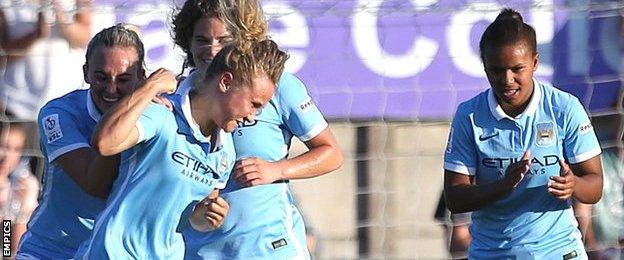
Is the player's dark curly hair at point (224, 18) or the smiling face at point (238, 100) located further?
the player's dark curly hair at point (224, 18)

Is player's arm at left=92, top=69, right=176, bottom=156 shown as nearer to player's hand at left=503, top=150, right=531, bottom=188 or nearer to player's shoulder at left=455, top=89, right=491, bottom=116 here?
player's hand at left=503, top=150, right=531, bottom=188

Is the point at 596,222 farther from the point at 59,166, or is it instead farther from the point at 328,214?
the point at 59,166

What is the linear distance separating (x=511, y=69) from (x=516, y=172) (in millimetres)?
363

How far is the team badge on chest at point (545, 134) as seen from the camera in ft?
16.1

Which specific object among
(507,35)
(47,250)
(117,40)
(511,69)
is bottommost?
(47,250)

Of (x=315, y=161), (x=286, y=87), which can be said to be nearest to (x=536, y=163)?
(x=315, y=161)

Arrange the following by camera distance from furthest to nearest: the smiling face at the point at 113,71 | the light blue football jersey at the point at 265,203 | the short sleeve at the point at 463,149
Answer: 1. the short sleeve at the point at 463,149
2. the light blue football jersey at the point at 265,203
3. the smiling face at the point at 113,71

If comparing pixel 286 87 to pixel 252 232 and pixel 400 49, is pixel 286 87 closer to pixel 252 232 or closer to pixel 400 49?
Result: pixel 252 232

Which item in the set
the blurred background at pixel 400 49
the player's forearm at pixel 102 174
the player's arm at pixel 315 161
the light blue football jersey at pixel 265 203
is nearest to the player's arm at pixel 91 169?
the player's forearm at pixel 102 174

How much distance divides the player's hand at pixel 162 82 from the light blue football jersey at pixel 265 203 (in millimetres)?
679

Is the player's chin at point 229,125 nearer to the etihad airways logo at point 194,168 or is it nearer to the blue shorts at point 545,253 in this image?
the etihad airways logo at point 194,168

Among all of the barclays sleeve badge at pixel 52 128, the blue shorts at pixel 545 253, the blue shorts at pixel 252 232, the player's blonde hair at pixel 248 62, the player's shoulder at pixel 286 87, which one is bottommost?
the blue shorts at pixel 545 253

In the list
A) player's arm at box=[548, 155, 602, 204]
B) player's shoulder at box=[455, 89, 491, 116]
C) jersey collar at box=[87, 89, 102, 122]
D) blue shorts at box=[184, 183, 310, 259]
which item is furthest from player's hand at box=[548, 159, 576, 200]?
jersey collar at box=[87, 89, 102, 122]

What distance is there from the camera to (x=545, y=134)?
492cm
